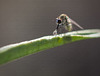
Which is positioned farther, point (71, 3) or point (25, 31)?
point (71, 3)

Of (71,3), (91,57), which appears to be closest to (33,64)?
(91,57)

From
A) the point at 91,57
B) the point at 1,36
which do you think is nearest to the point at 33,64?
the point at 1,36

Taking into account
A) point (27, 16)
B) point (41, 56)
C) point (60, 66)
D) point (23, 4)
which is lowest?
point (60, 66)

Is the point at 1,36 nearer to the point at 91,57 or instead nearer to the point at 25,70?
the point at 25,70

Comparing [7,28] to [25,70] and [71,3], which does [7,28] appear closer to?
[25,70]

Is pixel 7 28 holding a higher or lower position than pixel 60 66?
higher

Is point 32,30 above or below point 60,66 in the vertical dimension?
above

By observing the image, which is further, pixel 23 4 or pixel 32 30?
pixel 23 4
